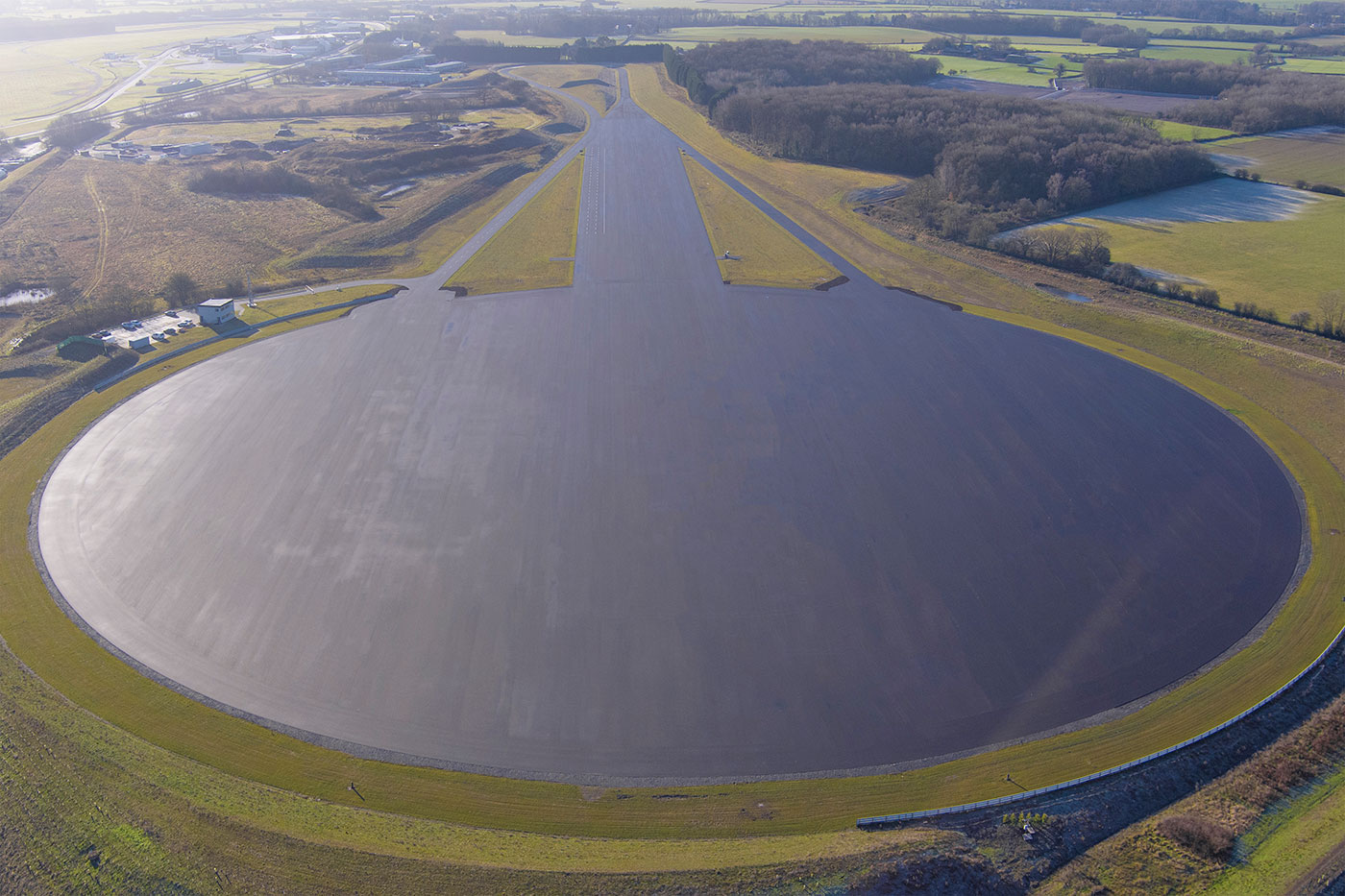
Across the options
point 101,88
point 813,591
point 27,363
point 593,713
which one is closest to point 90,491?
point 27,363

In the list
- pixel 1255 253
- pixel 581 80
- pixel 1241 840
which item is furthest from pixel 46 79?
pixel 1241 840

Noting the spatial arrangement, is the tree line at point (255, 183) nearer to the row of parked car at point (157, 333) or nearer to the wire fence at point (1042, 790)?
the row of parked car at point (157, 333)

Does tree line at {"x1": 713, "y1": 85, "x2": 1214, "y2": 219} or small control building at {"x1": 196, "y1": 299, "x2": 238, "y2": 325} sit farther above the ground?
tree line at {"x1": 713, "y1": 85, "x2": 1214, "y2": 219}

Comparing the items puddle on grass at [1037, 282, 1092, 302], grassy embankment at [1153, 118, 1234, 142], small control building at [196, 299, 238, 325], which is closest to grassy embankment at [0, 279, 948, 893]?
small control building at [196, 299, 238, 325]

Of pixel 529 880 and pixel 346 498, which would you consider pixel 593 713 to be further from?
pixel 346 498

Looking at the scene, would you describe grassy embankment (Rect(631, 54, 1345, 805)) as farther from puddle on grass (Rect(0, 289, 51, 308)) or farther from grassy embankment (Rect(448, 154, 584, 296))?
puddle on grass (Rect(0, 289, 51, 308))
